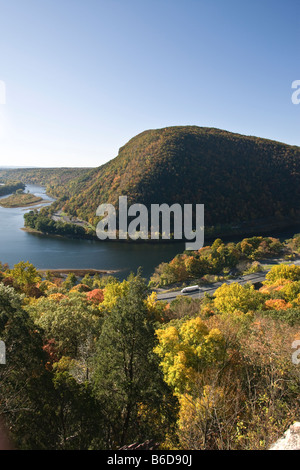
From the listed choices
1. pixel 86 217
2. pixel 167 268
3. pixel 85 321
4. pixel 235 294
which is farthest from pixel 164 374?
pixel 86 217

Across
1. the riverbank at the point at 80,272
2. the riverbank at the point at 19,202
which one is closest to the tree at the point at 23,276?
the riverbank at the point at 80,272

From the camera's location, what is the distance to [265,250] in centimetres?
4872

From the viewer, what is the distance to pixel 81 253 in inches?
2133

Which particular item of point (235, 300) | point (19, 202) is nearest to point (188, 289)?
point (235, 300)

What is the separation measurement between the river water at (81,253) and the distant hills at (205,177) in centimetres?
1640

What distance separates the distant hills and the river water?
16.4 metres

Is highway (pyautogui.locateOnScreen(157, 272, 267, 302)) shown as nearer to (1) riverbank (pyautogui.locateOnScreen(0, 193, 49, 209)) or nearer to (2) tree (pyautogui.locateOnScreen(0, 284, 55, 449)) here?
(2) tree (pyautogui.locateOnScreen(0, 284, 55, 449))

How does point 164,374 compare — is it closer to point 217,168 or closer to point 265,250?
point 265,250

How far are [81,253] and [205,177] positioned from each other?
60667 mm

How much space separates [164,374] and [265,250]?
46.1m

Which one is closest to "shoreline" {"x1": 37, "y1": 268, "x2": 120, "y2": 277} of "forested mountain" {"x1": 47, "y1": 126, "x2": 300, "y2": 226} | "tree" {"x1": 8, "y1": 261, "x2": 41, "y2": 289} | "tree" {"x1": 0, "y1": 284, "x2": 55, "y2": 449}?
"tree" {"x1": 8, "y1": 261, "x2": 41, "y2": 289}

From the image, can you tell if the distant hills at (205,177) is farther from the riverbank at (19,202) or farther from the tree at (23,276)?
the tree at (23,276)

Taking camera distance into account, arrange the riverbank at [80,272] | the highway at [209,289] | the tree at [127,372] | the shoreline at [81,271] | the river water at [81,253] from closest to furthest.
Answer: the tree at [127,372], the highway at [209,289], the riverbank at [80,272], the shoreline at [81,271], the river water at [81,253]

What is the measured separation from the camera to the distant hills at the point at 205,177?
275 feet
